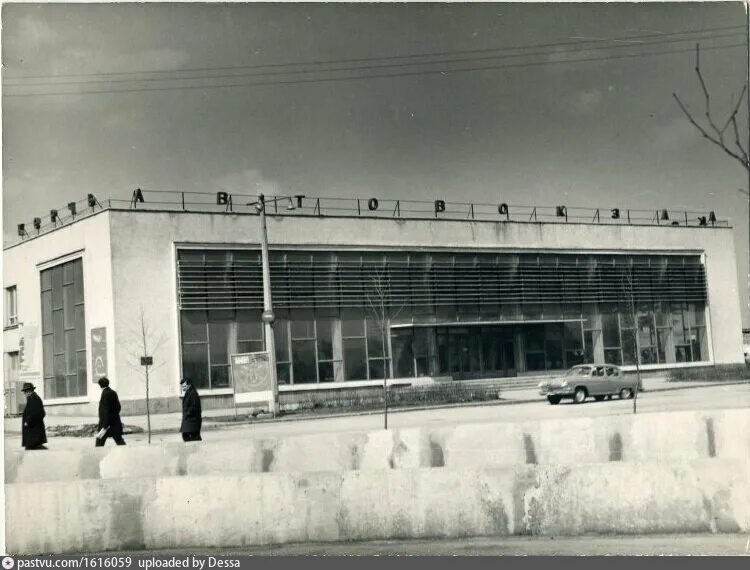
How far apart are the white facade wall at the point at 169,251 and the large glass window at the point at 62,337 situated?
1.47ft

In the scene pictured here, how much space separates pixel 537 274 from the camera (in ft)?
119

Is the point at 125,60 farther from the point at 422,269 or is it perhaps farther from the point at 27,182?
the point at 422,269

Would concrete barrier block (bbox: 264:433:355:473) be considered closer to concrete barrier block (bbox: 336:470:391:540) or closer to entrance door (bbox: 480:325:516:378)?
concrete barrier block (bbox: 336:470:391:540)

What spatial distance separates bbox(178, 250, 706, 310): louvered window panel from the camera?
33844mm

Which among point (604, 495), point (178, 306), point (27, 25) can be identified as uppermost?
point (27, 25)

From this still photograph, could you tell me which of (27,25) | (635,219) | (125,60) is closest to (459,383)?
(635,219)

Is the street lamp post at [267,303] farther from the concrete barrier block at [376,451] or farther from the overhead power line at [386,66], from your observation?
the concrete barrier block at [376,451]

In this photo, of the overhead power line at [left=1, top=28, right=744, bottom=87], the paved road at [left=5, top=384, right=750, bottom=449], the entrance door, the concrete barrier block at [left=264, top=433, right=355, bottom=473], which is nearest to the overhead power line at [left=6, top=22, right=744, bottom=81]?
the overhead power line at [left=1, top=28, right=744, bottom=87]

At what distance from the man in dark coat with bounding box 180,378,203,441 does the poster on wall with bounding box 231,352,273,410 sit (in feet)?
40.7

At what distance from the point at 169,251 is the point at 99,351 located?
434cm

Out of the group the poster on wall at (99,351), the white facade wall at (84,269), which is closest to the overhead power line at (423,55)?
the white facade wall at (84,269)

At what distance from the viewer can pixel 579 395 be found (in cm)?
3122

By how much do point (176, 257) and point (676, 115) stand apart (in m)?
20.5

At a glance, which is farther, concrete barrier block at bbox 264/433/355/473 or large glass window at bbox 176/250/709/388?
large glass window at bbox 176/250/709/388
